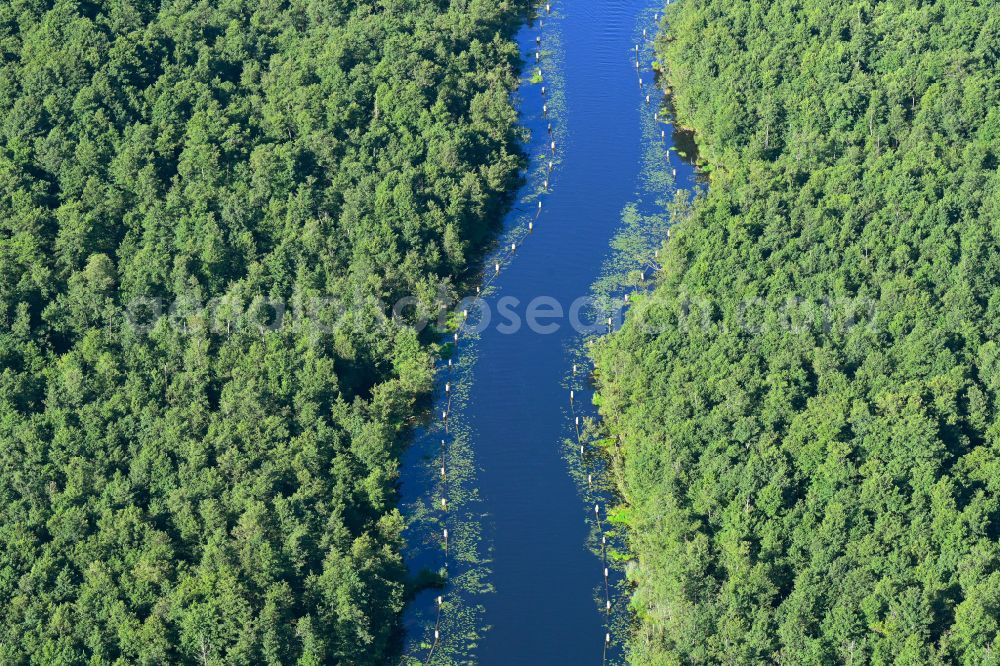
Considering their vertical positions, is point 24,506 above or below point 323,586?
above

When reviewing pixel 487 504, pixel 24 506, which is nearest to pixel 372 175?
pixel 487 504

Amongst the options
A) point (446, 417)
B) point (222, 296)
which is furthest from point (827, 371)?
point (222, 296)

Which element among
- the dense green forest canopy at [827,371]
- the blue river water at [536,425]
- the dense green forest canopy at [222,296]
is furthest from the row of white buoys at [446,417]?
the dense green forest canopy at [827,371]

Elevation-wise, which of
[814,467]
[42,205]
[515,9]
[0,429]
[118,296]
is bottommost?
[814,467]

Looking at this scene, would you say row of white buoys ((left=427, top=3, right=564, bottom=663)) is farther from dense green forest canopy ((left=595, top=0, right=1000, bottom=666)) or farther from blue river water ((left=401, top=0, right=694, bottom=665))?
dense green forest canopy ((left=595, top=0, right=1000, bottom=666))

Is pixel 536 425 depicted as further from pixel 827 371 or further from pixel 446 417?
pixel 827 371

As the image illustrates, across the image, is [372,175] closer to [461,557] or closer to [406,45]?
[406,45]
